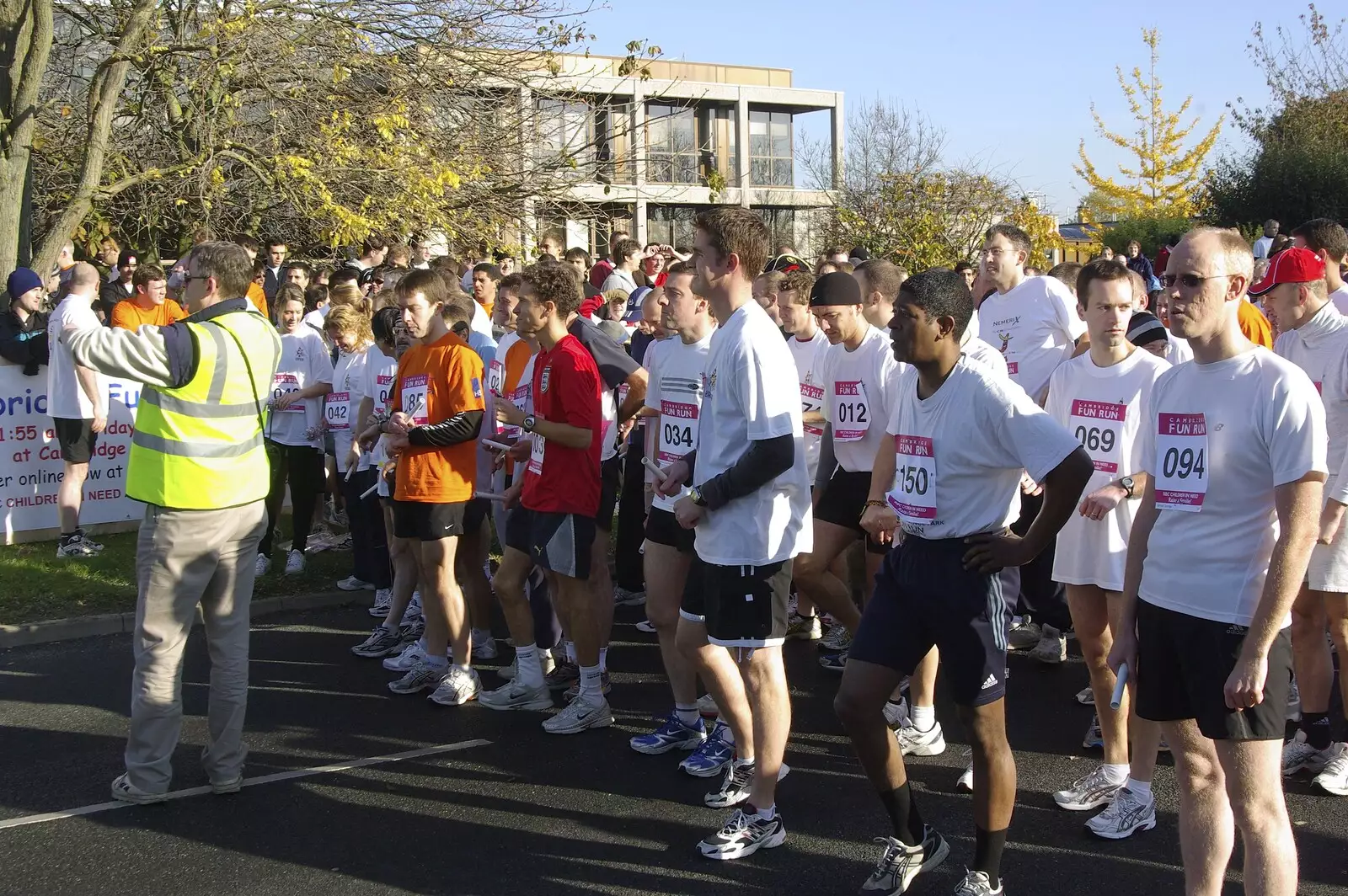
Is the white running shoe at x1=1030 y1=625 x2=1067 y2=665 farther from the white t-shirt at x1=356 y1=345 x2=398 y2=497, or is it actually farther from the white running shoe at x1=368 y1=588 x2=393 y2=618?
the white running shoe at x1=368 y1=588 x2=393 y2=618

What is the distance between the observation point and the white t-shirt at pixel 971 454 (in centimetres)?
386

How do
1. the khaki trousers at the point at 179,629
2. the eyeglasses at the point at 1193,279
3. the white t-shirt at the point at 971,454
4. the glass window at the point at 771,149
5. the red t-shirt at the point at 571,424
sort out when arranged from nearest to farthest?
the eyeglasses at the point at 1193,279, the white t-shirt at the point at 971,454, the khaki trousers at the point at 179,629, the red t-shirt at the point at 571,424, the glass window at the point at 771,149

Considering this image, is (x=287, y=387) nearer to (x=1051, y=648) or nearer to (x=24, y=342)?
(x=24, y=342)

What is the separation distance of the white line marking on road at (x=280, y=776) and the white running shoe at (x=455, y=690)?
57 cm

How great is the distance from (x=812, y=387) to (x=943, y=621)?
3195mm

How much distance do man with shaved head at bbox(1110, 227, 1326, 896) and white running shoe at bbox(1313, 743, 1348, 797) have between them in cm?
190

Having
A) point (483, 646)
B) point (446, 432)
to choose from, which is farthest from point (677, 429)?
point (483, 646)

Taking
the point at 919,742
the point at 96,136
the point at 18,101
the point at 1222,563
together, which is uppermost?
the point at 18,101

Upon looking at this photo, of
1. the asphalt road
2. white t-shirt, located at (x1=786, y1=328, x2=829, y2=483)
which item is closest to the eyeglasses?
the asphalt road

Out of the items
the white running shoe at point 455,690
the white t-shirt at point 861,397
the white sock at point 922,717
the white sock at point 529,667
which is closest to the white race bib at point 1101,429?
the white t-shirt at point 861,397

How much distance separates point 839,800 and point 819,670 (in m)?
1.90

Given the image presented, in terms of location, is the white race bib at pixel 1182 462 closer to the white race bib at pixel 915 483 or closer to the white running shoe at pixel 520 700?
the white race bib at pixel 915 483

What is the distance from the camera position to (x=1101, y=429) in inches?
205

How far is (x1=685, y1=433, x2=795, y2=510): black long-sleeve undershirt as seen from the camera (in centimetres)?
439
